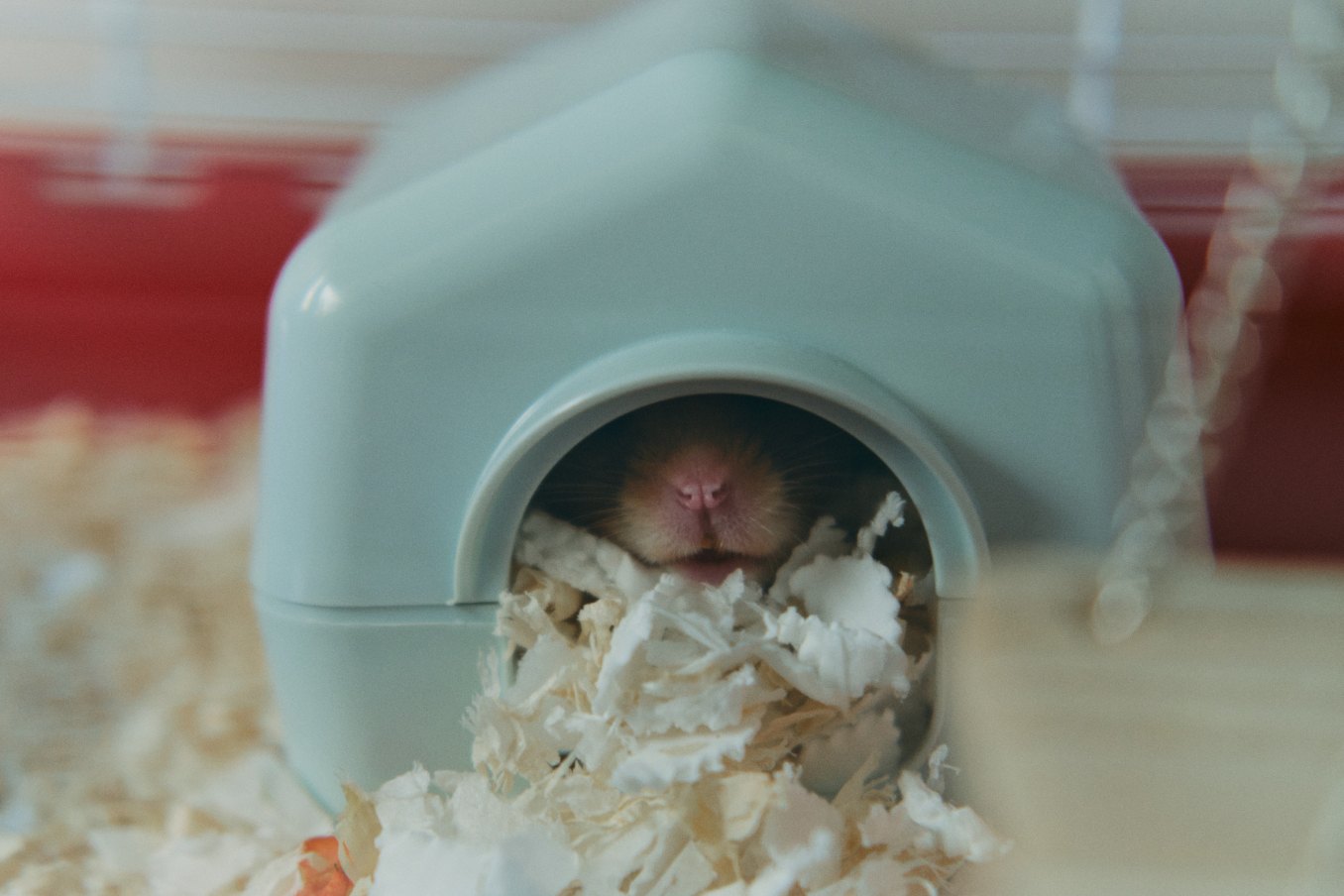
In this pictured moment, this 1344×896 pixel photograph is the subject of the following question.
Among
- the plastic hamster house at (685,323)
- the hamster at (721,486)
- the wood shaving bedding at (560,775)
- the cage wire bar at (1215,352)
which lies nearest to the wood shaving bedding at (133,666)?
the wood shaving bedding at (560,775)

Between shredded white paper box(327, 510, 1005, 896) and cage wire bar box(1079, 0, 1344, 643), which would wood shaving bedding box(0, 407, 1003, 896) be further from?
cage wire bar box(1079, 0, 1344, 643)

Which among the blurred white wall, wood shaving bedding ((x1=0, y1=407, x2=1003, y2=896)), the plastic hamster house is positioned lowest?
wood shaving bedding ((x1=0, y1=407, x2=1003, y2=896))

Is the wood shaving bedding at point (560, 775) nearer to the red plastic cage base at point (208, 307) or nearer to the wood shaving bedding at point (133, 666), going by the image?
the wood shaving bedding at point (133, 666)

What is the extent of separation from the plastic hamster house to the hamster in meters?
0.13

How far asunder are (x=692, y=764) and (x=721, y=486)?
0.25 m

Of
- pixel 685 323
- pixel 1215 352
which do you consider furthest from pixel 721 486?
pixel 1215 352

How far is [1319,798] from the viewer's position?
2.18 ft

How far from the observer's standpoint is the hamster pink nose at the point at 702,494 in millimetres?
935

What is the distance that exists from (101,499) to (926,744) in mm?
1108

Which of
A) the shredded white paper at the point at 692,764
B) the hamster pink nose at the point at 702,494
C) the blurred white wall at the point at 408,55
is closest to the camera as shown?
the shredded white paper at the point at 692,764

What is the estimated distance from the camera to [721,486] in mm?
941

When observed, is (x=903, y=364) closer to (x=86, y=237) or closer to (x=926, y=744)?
(x=926, y=744)

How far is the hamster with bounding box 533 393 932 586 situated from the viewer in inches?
37.4

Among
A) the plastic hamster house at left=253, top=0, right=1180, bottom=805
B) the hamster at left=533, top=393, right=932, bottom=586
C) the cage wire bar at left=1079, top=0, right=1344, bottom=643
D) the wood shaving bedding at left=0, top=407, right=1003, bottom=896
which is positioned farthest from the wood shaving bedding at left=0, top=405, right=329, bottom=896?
the cage wire bar at left=1079, top=0, right=1344, bottom=643
